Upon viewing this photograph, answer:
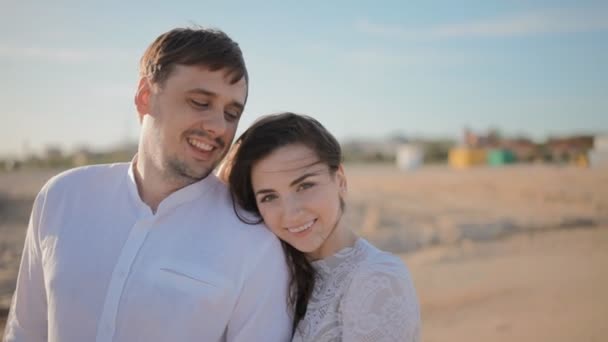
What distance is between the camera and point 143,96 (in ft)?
9.61

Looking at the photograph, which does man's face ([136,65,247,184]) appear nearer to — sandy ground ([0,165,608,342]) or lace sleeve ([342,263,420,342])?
lace sleeve ([342,263,420,342])

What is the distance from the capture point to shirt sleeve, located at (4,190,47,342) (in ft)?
8.91

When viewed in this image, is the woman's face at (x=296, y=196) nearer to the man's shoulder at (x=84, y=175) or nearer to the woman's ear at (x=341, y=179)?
the woman's ear at (x=341, y=179)

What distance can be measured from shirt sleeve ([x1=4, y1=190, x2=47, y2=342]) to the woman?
42.3 inches

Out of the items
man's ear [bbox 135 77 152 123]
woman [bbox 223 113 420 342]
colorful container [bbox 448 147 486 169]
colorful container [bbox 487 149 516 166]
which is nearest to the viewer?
woman [bbox 223 113 420 342]

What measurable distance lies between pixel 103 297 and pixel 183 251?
1.37 feet

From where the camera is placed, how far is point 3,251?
980 cm

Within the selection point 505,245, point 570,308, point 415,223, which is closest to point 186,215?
point 570,308

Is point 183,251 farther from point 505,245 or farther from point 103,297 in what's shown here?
point 505,245

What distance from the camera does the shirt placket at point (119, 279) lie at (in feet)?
7.53

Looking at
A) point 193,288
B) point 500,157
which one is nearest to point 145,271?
point 193,288

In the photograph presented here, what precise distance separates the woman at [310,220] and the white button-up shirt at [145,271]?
11 cm

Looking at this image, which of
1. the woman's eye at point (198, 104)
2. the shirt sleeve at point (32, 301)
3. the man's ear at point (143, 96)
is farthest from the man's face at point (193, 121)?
the shirt sleeve at point (32, 301)

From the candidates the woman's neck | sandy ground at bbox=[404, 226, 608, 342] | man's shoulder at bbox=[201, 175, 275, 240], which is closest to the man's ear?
man's shoulder at bbox=[201, 175, 275, 240]
